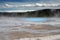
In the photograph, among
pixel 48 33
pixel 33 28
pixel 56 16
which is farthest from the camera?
pixel 56 16

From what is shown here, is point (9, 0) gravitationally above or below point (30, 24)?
above

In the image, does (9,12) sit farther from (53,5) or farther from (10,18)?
(53,5)

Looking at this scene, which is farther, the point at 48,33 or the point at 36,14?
the point at 36,14

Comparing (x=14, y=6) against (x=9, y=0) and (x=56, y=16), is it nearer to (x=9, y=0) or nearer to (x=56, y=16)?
(x=9, y=0)

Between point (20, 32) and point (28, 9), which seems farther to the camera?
point (28, 9)

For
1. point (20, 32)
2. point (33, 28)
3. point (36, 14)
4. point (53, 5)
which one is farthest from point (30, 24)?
point (53, 5)

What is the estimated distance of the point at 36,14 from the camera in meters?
3.83

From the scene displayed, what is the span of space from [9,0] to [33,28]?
1212 mm

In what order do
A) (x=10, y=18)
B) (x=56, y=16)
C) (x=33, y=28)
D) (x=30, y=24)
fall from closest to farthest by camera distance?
(x=33, y=28)
(x=30, y=24)
(x=10, y=18)
(x=56, y=16)

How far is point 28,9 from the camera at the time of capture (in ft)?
12.7

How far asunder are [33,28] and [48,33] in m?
0.38

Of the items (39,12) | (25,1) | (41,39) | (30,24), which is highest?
(25,1)

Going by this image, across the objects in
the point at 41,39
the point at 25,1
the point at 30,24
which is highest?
the point at 25,1

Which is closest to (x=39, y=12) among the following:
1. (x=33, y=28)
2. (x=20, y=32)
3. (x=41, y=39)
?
(x=33, y=28)
